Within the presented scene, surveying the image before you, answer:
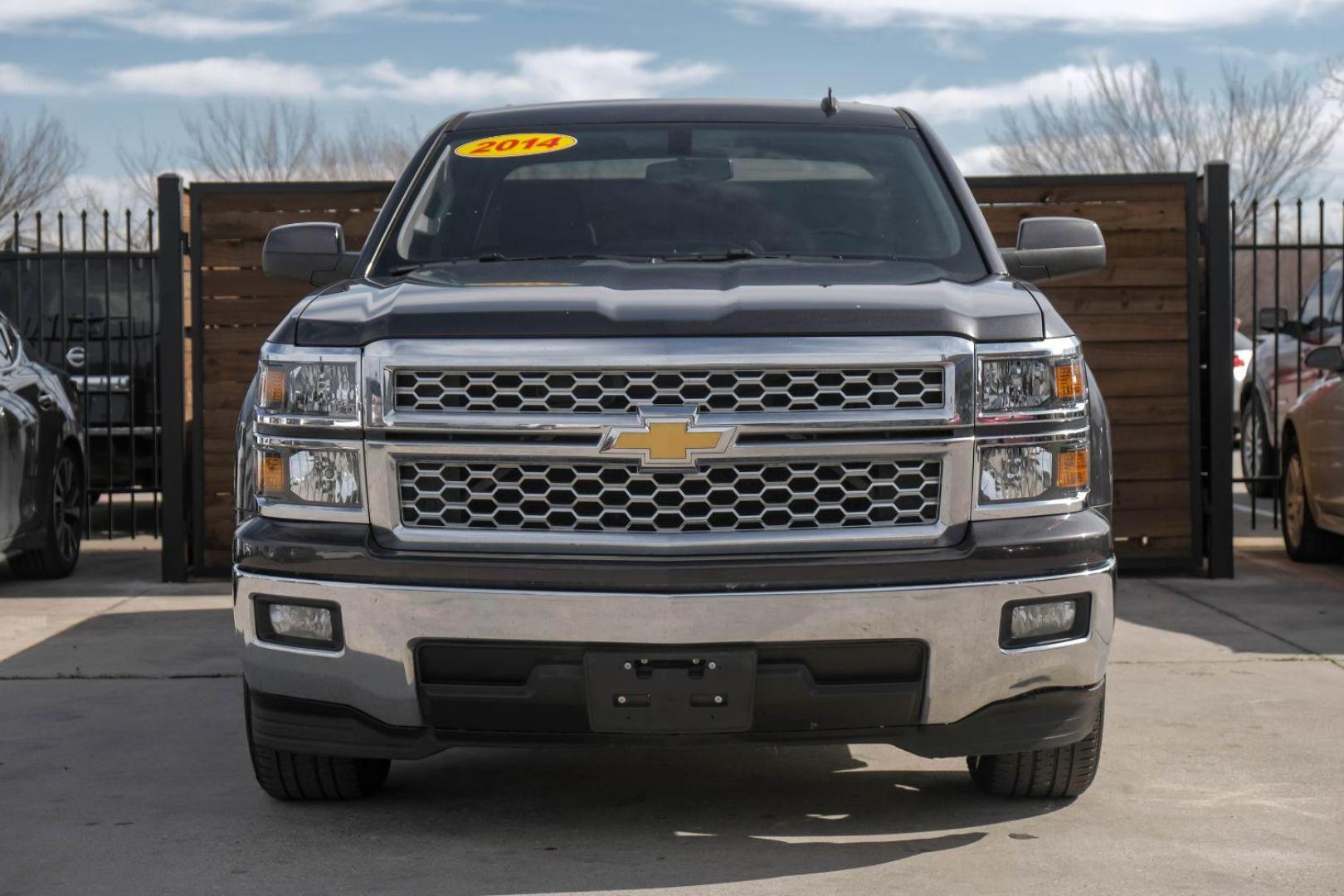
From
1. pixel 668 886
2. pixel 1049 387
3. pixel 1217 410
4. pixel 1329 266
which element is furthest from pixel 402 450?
pixel 1329 266

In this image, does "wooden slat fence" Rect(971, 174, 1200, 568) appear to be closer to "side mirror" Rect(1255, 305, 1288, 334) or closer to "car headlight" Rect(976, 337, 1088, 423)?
"side mirror" Rect(1255, 305, 1288, 334)

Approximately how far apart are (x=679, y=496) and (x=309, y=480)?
0.88 m

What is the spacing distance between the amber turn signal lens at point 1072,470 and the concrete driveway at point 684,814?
888 mm

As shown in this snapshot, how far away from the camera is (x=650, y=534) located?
13.8ft

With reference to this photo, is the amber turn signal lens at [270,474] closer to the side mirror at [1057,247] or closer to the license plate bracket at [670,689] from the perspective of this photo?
the license plate bracket at [670,689]

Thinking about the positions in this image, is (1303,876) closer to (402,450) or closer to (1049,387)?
(1049,387)

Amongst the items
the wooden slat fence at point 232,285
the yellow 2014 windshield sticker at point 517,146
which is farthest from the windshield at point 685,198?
the wooden slat fence at point 232,285

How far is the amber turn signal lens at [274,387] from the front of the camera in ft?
14.4

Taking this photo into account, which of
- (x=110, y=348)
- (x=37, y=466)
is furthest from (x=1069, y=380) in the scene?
(x=110, y=348)

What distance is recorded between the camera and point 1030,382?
14.2 ft

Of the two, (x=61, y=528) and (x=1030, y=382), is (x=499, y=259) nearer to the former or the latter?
Answer: (x=1030, y=382)

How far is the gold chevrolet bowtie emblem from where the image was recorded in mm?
4164

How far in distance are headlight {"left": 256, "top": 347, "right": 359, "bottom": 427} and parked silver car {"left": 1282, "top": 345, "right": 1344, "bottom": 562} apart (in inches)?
257

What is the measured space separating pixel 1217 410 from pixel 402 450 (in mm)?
6248
